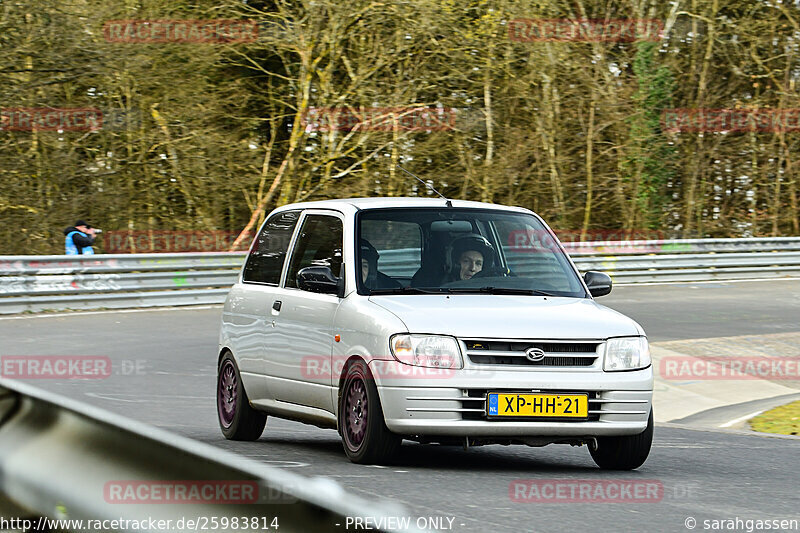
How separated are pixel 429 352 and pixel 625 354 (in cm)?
122

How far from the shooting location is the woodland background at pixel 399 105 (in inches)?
1135

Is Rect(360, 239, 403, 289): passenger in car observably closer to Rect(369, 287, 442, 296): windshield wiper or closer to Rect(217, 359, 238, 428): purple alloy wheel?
Rect(369, 287, 442, 296): windshield wiper

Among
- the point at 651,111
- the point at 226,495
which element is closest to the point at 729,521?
the point at 226,495

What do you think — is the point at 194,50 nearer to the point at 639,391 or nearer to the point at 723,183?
the point at 723,183

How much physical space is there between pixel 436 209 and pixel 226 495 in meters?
5.86

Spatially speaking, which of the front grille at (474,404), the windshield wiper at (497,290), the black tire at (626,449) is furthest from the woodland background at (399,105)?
the front grille at (474,404)

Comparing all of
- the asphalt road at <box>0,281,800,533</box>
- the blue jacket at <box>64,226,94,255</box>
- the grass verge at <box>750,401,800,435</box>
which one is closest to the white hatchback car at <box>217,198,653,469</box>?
the asphalt road at <box>0,281,800,533</box>

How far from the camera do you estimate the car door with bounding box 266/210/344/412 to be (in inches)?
341

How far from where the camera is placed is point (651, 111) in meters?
37.7

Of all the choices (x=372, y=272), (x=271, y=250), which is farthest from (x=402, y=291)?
(x=271, y=250)

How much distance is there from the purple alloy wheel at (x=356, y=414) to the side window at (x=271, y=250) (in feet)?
5.33

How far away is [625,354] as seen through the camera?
8.08 m

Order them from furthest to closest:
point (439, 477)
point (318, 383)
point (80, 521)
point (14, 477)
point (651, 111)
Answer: point (651, 111), point (318, 383), point (439, 477), point (14, 477), point (80, 521)

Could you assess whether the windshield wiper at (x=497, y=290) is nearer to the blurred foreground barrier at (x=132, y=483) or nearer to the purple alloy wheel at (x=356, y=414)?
the purple alloy wheel at (x=356, y=414)
